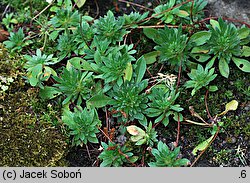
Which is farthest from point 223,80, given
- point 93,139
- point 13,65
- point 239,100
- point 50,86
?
point 13,65

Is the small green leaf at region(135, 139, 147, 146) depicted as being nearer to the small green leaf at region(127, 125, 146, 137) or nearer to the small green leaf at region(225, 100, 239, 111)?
the small green leaf at region(127, 125, 146, 137)

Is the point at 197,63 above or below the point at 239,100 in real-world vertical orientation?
above

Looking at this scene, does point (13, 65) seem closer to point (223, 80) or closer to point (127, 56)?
point (127, 56)

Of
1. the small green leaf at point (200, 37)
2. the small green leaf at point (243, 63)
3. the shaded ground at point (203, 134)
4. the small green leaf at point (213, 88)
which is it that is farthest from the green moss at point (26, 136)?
the small green leaf at point (243, 63)

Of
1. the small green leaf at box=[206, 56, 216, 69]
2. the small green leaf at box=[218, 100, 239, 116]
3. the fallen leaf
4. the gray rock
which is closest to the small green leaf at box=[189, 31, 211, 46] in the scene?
the small green leaf at box=[206, 56, 216, 69]

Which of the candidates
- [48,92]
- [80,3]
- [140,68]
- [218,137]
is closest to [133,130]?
[140,68]

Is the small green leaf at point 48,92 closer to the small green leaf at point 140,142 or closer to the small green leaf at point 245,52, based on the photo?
the small green leaf at point 140,142
